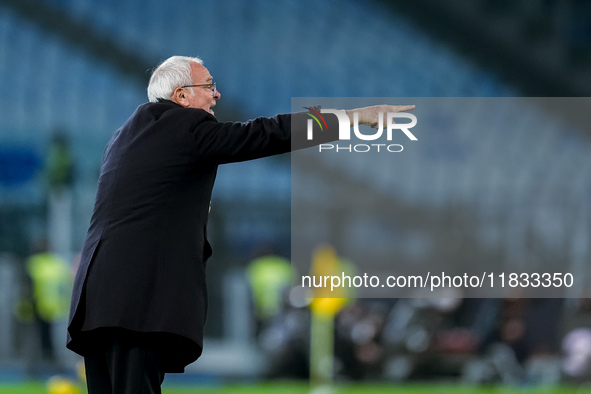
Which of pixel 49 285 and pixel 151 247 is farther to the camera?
pixel 49 285

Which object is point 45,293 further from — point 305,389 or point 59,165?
point 305,389

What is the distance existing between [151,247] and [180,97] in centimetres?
37

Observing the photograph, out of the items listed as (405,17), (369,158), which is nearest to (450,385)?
(369,158)

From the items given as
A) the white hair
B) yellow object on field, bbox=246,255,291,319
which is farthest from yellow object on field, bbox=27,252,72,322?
the white hair

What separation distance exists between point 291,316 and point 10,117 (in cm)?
181

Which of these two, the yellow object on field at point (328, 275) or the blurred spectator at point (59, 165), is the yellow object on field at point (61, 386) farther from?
the yellow object on field at point (328, 275)

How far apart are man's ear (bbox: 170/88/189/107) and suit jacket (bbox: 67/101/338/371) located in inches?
4.3

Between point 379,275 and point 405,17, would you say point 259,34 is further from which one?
point 379,275

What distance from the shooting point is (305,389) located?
446cm

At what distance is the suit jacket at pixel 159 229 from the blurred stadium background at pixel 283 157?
2.69 m

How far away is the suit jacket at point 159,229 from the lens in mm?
1785

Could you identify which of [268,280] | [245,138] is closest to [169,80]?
[245,138]

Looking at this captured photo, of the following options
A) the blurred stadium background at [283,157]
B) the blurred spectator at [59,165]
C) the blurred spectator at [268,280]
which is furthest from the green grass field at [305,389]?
the blurred spectator at [59,165]

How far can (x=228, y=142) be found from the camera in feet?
5.89
